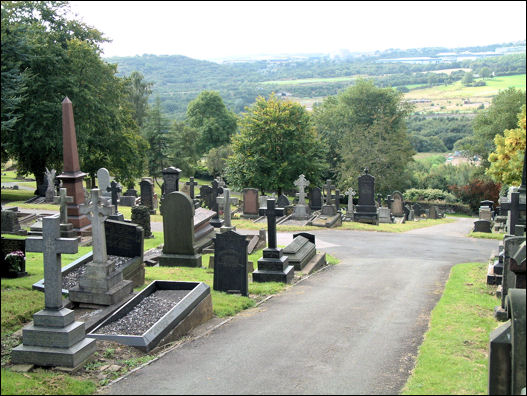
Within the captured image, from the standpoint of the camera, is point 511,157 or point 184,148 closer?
point 511,157

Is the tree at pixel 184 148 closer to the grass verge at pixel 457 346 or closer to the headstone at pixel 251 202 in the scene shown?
the headstone at pixel 251 202

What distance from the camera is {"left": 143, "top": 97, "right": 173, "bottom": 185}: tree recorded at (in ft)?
199

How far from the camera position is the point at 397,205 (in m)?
39.8

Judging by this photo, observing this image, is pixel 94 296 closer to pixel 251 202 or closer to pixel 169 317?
pixel 169 317

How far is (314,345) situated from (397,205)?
33.1 metres

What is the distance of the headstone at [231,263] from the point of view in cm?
1143

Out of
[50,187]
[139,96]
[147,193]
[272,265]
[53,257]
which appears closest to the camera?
[53,257]

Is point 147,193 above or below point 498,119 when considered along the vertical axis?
below

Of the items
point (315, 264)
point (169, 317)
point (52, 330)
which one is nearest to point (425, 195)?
point (315, 264)

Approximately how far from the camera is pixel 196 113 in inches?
2857

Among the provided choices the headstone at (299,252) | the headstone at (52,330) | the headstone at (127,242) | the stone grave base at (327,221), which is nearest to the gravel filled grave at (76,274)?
the headstone at (127,242)

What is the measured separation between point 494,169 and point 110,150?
22.3 meters

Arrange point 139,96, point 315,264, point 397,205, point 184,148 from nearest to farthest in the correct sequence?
point 315,264
point 397,205
point 184,148
point 139,96

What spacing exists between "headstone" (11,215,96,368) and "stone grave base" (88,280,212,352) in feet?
2.57
